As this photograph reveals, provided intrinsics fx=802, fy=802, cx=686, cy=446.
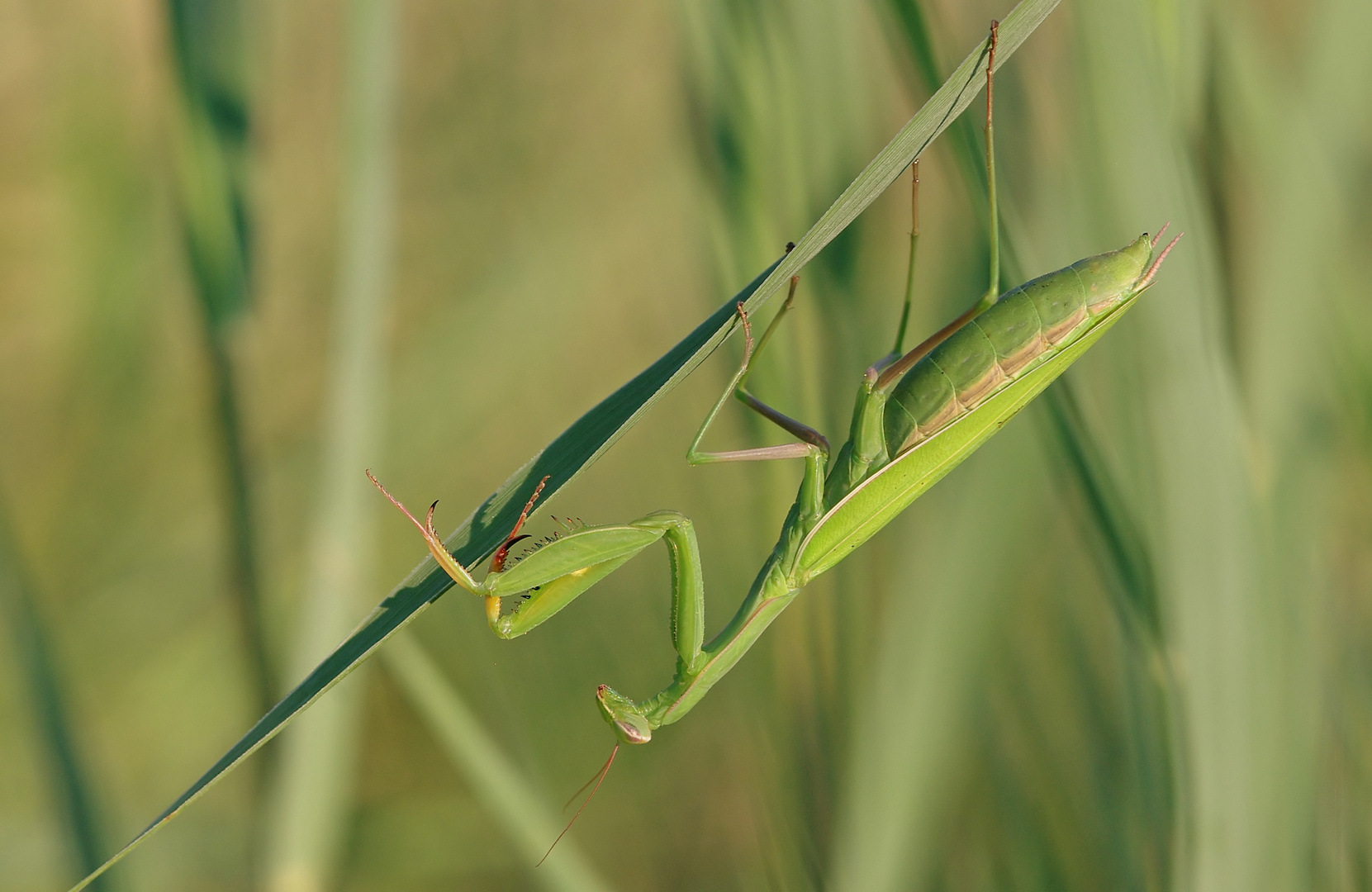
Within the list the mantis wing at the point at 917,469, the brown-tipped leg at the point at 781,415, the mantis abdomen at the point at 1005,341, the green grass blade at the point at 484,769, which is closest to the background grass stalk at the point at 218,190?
the green grass blade at the point at 484,769

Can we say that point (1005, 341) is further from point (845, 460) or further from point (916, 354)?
point (845, 460)

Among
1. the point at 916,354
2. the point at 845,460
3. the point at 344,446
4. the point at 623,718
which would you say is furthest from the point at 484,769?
the point at 916,354

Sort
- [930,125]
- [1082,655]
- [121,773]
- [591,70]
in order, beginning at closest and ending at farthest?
[930,125] < [1082,655] < [121,773] < [591,70]

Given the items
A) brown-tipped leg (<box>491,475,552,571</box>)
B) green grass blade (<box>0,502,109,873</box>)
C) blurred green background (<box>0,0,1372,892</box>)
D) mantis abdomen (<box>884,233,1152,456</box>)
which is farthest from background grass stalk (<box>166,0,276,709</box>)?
mantis abdomen (<box>884,233,1152,456</box>)

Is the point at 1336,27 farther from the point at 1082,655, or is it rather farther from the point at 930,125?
the point at 1082,655

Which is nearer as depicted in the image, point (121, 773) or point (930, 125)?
point (930, 125)

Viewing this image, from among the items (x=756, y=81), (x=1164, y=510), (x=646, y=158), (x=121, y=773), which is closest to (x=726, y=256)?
(x=756, y=81)

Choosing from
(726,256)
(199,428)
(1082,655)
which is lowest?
(1082,655)

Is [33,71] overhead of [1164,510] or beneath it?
overhead
